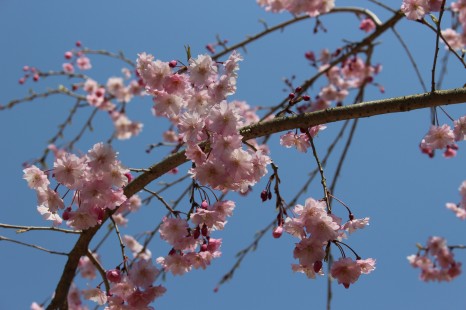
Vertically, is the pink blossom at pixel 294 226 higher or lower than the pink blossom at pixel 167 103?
lower

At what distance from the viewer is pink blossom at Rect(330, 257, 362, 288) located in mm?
1788

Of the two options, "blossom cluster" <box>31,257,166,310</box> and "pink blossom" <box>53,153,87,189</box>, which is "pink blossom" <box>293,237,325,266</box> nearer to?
"blossom cluster" <box>31,257,166,310</box>

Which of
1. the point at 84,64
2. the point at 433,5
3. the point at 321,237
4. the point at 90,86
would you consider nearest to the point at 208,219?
the point at 321,237

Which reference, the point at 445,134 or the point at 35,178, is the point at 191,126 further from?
the point at 445,134

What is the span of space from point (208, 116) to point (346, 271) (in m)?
0.83

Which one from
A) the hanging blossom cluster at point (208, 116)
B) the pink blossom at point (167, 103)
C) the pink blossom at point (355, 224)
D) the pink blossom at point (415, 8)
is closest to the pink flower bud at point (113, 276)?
the hanging blossom cluster at point (208, 116)

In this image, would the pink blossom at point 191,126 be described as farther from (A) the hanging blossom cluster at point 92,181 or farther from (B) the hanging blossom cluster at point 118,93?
(B) the hanging blossom cluster at point 118,93

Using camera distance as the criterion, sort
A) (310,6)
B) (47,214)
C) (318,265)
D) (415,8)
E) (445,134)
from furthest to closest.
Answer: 1. (310,6)
2. (415,8)
3. (445,134)
4. (47,214)
5. (318,265)

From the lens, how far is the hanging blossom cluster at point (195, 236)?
6.28 ft

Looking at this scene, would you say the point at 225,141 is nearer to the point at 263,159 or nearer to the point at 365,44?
the point at 263,159

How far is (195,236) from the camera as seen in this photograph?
191 centimetres

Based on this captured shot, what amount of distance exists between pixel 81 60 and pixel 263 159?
20.8ft

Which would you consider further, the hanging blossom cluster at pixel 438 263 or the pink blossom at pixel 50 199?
the hanging blossom cluster at pixel 438 263

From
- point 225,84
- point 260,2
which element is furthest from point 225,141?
point 260,2
